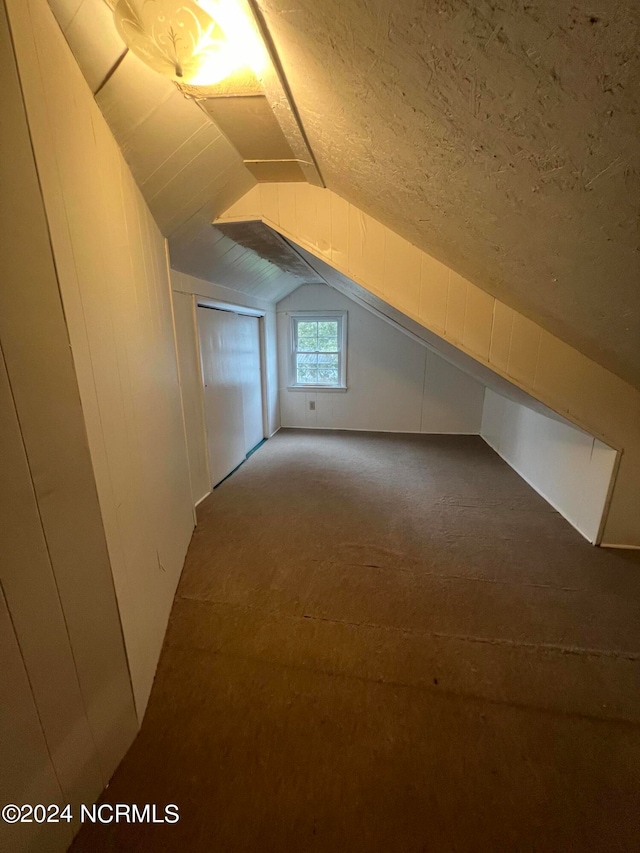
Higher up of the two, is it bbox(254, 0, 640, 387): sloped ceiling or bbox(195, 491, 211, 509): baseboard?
bbox(254, 0, 640, 387): sloped ceiling

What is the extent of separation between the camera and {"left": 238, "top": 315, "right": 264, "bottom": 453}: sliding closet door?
11.7 feet

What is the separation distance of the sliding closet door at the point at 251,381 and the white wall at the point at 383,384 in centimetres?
68

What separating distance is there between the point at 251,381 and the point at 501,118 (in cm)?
335

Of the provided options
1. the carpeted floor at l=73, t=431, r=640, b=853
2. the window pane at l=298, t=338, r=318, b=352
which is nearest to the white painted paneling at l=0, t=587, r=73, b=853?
the carpeted floor at l=73, t=431, r=640, b=853

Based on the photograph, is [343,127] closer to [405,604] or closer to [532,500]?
[405,604]

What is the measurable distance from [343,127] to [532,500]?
2.77 metres

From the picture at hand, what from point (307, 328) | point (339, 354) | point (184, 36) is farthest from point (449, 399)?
point (184, 36)

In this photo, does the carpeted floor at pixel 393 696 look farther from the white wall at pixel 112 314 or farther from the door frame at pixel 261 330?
the door frame at pixel 261 330

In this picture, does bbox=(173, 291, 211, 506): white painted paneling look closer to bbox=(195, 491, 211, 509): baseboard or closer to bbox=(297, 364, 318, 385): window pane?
bbox=(195, 491, 211, 509): baseboard

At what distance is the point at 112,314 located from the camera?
1120mm

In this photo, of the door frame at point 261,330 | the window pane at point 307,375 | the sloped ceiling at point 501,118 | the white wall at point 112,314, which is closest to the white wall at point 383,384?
the window pane at point 307,375

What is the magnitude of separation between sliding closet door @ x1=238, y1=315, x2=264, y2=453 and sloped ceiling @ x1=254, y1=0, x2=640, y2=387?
2469 mm

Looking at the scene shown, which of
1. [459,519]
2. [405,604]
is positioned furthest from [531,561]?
[405,604]

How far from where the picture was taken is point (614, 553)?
2057 millimetres
